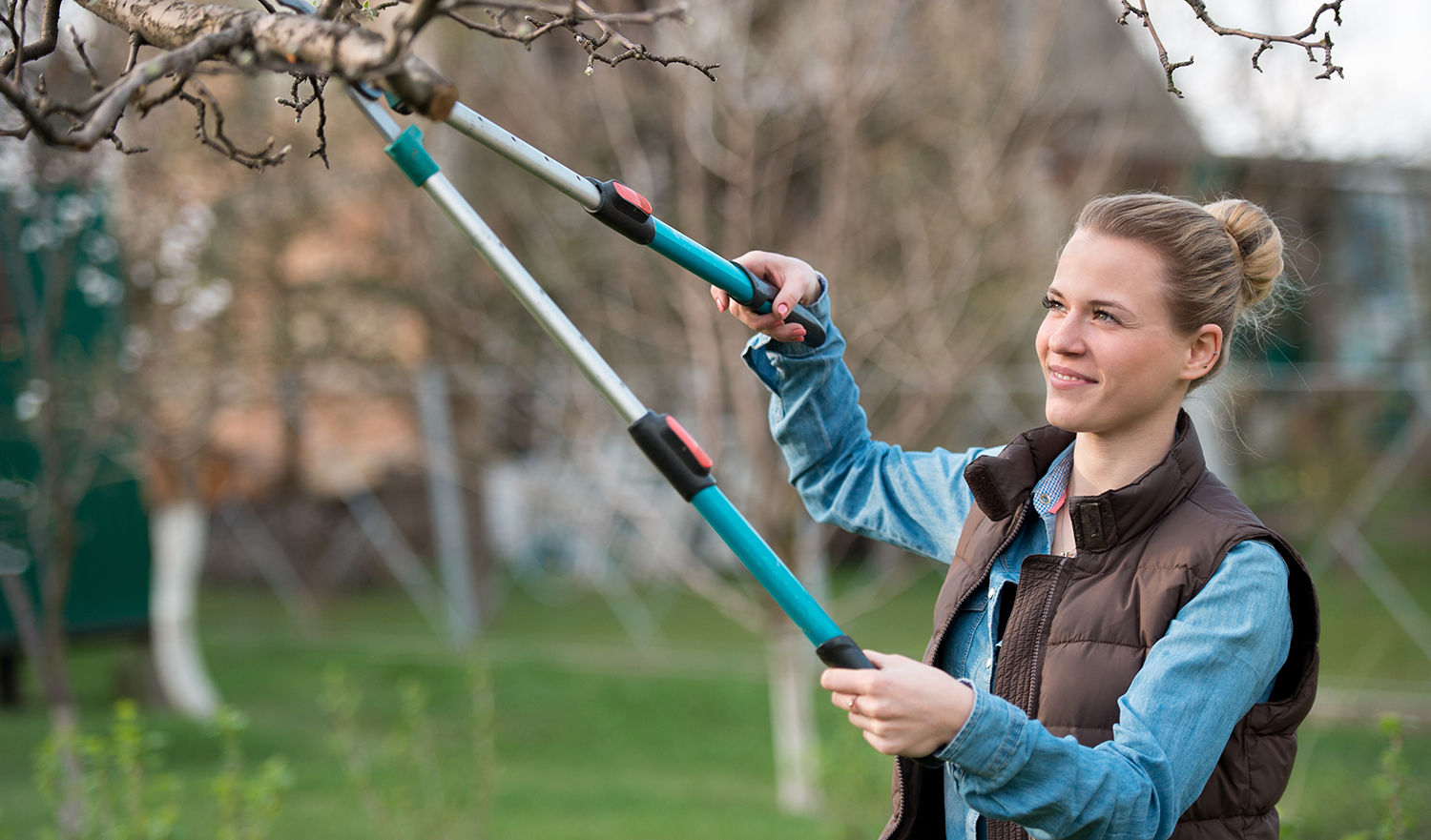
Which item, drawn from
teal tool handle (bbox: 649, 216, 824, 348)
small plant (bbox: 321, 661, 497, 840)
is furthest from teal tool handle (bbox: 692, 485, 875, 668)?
small plant (bbox: 321, 661, 497, 840)

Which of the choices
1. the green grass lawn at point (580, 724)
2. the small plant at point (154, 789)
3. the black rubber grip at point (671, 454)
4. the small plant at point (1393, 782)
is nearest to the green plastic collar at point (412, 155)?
the black rubber grip at point (671, 454)

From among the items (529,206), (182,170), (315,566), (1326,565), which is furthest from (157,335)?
(1326,565)

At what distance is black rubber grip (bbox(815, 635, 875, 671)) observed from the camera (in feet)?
4.26

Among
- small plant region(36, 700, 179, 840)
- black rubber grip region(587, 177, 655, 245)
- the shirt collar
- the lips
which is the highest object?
black rubber grip region(587, 177, 655, 245)

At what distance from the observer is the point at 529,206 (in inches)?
322

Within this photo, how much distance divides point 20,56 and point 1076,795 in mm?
1711

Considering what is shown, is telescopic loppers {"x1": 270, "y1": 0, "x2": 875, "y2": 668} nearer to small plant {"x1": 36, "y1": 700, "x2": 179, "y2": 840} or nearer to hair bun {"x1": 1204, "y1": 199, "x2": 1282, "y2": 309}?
hair bun {"x1": 1204, "y1": 199, "x2": 1282, "y2": 309}

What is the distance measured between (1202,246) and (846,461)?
71 centimetres

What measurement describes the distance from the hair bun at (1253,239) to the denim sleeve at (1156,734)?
1.55 feet

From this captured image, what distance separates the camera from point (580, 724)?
797 cm

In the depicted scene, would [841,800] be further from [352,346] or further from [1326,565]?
[352,346]

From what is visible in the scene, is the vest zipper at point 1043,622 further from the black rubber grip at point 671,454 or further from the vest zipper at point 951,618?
the black rubber grip at point 671,454

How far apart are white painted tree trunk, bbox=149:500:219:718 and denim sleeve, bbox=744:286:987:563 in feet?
22.0

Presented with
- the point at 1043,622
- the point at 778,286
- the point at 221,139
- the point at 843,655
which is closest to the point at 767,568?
the point at 843,655
